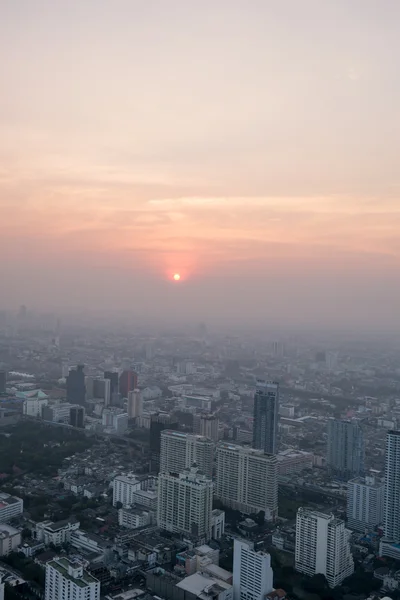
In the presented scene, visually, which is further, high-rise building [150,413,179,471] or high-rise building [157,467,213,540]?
high-rise building [150,413,179,471]

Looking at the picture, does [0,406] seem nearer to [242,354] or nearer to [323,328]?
[242,354]

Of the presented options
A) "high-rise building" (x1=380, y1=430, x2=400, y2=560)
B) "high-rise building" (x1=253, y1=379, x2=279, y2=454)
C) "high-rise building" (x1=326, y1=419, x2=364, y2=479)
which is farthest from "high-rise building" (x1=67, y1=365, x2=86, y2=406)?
"high-rise building" (x1=380, y1=430, x2=400, y2=560)

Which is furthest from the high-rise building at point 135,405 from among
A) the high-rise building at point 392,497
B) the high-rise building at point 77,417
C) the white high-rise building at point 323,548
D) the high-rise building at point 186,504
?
the white high-rise building at point 323,548

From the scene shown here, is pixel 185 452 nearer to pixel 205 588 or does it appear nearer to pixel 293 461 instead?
pixel 293 461

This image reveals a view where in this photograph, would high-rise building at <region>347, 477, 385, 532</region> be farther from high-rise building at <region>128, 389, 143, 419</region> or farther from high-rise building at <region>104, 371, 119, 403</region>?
high-rise building at <region>104, 371, 119, 403</region>

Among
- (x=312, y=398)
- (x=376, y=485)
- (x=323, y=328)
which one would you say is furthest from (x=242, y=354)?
(x=376, y=485)

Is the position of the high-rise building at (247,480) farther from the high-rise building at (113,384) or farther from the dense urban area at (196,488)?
the high-rise building at (113,384)

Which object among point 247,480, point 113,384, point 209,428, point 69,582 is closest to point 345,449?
point 209,428

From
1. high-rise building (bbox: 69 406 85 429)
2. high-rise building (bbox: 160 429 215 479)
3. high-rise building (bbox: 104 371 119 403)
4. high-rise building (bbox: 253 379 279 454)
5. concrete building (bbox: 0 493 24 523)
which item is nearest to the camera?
concrete building (bbox: 0 493 24 523)
